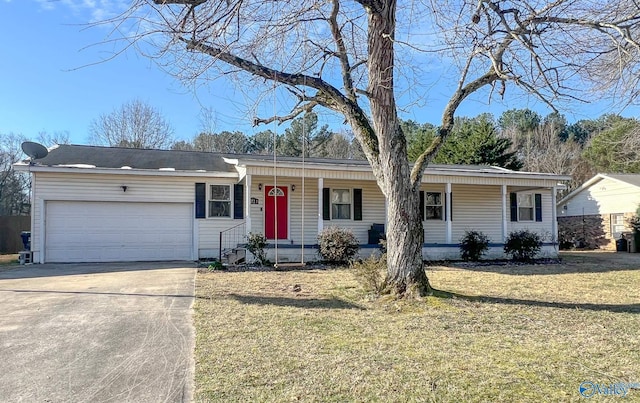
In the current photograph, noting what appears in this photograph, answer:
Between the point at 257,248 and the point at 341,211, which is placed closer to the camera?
the point at 257,248

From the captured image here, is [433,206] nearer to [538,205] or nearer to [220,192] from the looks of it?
[538,205]

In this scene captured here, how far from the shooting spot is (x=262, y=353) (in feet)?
13.3

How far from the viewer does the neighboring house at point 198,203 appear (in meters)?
11.9

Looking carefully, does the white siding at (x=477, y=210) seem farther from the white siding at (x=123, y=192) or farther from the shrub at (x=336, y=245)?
the white siding at (x=123, y=192)

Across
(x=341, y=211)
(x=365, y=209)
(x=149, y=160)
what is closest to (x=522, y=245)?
(x=365, y=209)

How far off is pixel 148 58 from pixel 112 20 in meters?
0.74

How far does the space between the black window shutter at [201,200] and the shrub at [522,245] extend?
9473mm

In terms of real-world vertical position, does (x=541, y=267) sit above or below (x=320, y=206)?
below

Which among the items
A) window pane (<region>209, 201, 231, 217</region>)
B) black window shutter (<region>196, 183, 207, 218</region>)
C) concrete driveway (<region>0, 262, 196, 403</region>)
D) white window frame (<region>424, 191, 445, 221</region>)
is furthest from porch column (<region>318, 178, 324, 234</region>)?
concrete driveway (<region>0, 262, 196, 403</region>)

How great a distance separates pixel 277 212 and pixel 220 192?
1.88 metres

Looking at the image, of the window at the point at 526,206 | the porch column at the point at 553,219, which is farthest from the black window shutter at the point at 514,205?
the porch column at the point at 553,219

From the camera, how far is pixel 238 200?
13.1m

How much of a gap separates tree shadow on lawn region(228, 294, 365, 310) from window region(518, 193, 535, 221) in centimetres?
1171

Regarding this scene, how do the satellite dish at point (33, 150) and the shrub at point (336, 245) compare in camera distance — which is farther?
the satellite dish at point (33, 150)
